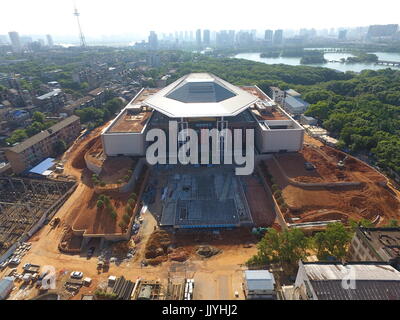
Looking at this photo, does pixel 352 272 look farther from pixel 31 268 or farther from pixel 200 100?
pixel 200 100

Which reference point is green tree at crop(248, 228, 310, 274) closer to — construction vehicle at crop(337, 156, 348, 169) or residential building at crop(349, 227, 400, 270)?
residential building at crop(349, 227, 400, 270)

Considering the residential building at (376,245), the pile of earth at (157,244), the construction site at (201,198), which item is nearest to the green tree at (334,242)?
the residential building at (376,245)

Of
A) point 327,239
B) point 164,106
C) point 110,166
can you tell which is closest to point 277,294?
point 327,239

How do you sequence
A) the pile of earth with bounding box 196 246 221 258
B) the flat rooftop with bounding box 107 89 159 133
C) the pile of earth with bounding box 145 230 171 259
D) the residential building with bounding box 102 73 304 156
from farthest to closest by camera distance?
the flat rooftop with bounding box 107 89 159 133
the residential building with bounding box 102 73 304 156
the pile of earth with bounding box 145 230 171 259
the pile of earth with bounding box 196 246 221 258

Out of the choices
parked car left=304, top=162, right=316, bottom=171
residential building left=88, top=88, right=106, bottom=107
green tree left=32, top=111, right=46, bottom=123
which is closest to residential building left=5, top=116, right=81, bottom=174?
green tree left=32, top=111, right=46, bottom=123

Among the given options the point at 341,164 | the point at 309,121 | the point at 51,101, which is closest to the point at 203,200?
the point at 341,164

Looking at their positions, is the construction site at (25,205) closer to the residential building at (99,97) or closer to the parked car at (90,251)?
the parked car at (90,251)

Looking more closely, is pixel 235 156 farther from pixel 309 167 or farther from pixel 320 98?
pixel 320 98
